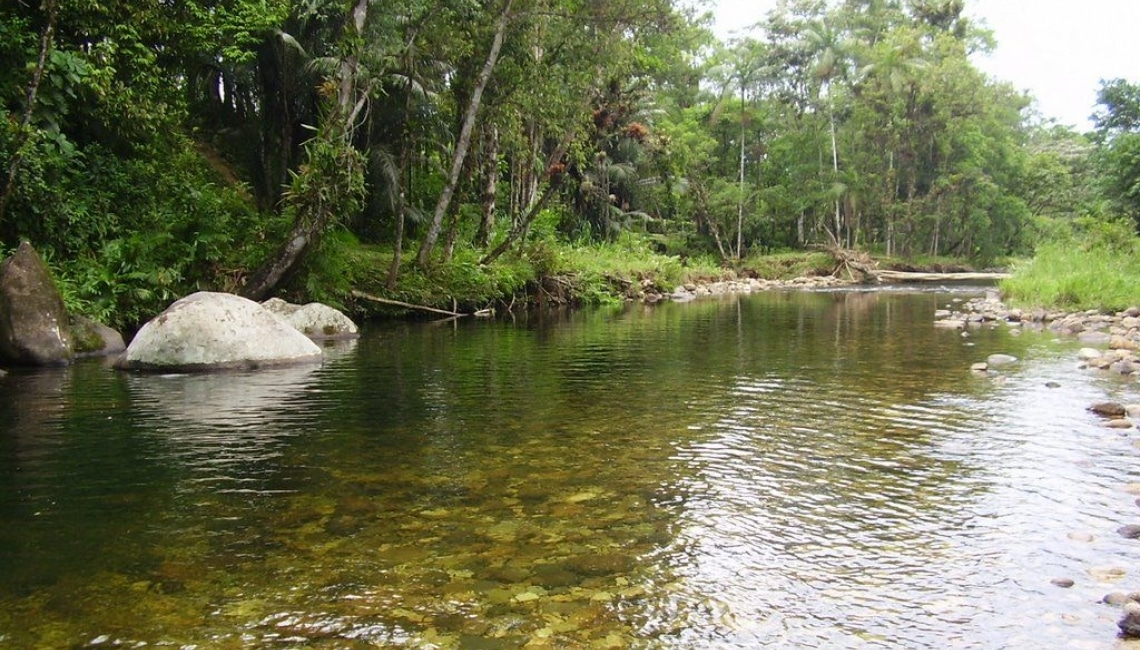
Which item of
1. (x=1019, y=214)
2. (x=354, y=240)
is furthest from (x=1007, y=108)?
(x=354, y=240)

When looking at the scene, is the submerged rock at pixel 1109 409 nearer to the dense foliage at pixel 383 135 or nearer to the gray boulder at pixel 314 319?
the gray boulder at pixel 314 319

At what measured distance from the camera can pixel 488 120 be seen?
20.9 metres

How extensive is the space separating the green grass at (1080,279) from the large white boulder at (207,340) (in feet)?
60.1

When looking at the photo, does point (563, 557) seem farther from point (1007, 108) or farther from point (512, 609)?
point (1007, 108)

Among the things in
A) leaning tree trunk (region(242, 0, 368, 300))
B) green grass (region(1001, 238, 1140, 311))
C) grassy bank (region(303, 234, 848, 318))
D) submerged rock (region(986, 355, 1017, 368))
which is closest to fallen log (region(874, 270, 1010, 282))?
grassy bank (region(303, 234, 848, 318))

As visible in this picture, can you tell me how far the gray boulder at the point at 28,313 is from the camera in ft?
37.2

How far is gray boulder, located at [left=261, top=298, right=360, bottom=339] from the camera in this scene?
15.6 meters

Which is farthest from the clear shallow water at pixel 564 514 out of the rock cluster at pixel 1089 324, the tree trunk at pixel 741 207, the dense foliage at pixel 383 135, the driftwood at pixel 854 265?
the tree trunk at pixel 741 207

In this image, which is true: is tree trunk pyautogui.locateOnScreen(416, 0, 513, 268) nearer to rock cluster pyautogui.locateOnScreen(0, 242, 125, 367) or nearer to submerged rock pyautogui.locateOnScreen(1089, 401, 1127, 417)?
rock cluster pyautogui.locateOnScreen(0, 242, 125, 367)

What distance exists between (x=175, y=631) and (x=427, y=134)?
23.1m

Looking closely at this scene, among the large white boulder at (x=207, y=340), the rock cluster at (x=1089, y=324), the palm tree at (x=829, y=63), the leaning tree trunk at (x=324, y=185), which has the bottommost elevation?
the rock cluster at (x=1089, y=324)

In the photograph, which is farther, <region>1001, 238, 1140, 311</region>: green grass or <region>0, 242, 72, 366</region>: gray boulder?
<region>1001, 238, 1140, 311</region>: green grass

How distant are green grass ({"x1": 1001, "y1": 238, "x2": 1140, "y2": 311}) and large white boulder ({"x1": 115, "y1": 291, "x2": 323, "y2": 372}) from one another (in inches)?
721

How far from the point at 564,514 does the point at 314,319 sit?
12040mm
